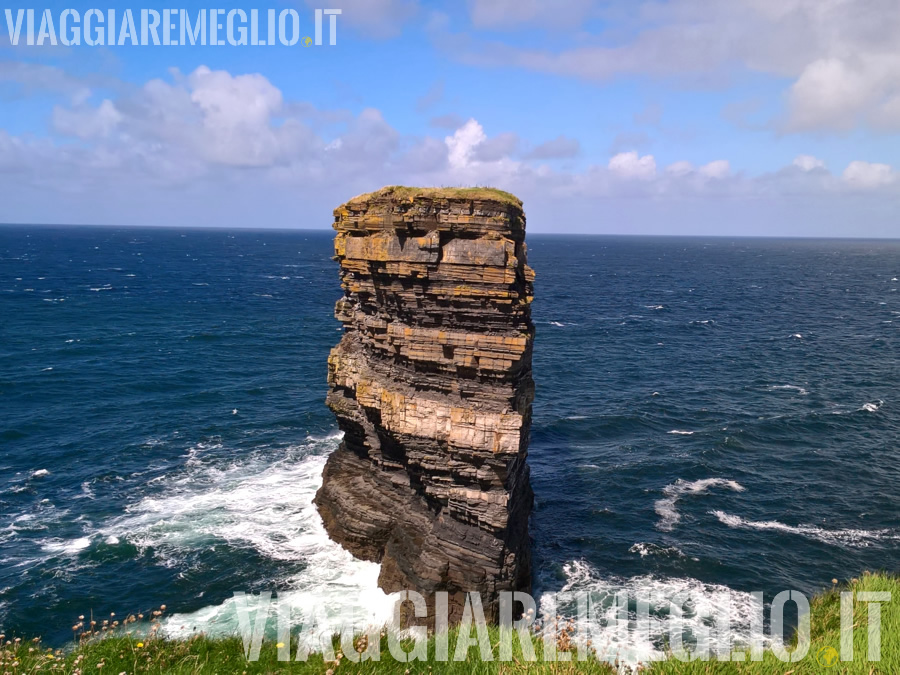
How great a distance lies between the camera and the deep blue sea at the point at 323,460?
106ft

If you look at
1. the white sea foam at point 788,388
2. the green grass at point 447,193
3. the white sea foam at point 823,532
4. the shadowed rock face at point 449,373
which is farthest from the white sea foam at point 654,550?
the white sea foam at point 788,388

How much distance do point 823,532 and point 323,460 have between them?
34.1 meters

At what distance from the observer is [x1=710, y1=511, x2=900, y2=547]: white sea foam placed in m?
35.1

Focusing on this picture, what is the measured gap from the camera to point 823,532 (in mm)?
36031

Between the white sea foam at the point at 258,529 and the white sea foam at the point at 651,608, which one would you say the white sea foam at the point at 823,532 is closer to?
the white sea foam at the point at 651,608

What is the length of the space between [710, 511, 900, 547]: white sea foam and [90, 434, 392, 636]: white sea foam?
22.9m

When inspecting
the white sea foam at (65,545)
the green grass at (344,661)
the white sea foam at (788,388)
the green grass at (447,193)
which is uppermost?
the green grass at (447,193)

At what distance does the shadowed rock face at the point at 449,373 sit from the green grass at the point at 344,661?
973 cm

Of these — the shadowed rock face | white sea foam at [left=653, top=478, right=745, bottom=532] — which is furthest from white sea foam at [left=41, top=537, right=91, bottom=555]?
white sea foam at [left=653, top=478, right=745, bottom=532]

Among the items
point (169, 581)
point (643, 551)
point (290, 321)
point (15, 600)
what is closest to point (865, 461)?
point (643, 551)

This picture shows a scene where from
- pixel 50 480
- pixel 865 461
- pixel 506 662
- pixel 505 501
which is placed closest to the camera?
pixel 506 662

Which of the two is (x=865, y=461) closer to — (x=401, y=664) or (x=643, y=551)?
(x=643, y=551)

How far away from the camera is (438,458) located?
1109 inches

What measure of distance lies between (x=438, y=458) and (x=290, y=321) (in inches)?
2821
